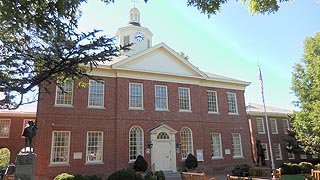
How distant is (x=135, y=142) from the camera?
17422 millimetres

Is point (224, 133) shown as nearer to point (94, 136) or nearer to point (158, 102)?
point (158, 102)

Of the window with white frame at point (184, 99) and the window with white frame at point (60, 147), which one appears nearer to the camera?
the window with white frame at point (60, 147)

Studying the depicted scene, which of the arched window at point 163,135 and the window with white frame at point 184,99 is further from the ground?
the window with white frame at point 184,99

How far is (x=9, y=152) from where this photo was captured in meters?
22.1

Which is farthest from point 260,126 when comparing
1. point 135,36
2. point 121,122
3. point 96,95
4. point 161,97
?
point 96,95

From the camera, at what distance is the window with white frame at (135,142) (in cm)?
1711

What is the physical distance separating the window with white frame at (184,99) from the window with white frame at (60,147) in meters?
8.64

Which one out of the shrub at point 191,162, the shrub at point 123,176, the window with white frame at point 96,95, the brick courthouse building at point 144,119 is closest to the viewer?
the shrub at point 123,176

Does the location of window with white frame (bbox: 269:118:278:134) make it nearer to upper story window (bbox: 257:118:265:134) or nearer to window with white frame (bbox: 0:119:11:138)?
upper story window (bbox: 257:118:265:134)

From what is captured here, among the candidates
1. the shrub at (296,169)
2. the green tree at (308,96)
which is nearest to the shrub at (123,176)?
the shrub at (296,169)

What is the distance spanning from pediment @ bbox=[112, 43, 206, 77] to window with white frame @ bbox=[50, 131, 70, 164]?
617cm

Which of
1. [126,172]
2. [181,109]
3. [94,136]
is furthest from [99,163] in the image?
[181,109]

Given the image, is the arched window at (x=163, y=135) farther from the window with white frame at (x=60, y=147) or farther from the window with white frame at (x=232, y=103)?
the window with white frame at (x=232, y=103)

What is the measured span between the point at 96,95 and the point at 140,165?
5612 millimetres
